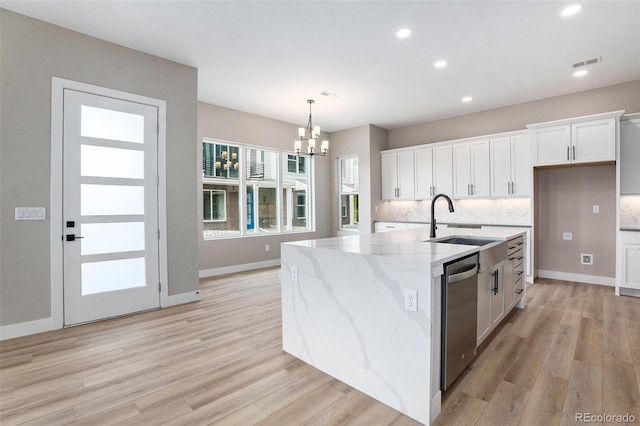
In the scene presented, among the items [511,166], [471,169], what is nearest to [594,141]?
[511,166]

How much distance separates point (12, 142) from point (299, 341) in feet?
10.8

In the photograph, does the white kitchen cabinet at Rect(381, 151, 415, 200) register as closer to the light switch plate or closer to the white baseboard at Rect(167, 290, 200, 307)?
the white baseboard at Rect(167, 290, 200, 307)

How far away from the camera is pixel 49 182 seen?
316cm

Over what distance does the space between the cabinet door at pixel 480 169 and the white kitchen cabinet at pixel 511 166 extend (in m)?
0.08

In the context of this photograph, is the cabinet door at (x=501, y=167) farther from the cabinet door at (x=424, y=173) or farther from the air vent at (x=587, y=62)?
the air vent at (x=587, y=62)

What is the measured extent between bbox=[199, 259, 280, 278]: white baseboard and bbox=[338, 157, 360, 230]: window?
208cm

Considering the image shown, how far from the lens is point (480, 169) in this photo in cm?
564

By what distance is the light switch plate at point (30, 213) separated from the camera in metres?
3.01

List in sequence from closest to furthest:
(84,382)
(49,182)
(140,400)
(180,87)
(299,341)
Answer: (140,400) < (84,382) < (299,341) < (49,182) < (180,87)

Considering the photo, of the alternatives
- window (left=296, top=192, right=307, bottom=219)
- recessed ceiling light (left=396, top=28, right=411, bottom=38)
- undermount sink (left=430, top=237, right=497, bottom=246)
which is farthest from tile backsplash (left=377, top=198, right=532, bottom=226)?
recessed ceiling light (left=396, top=28, right=411, bottom=38)

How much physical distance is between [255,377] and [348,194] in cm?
578

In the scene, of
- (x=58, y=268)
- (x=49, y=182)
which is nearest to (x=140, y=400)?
(x=58, y=268)

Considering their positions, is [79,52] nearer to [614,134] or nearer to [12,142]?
[12,142]

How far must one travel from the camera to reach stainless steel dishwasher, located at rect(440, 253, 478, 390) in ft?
6.23
